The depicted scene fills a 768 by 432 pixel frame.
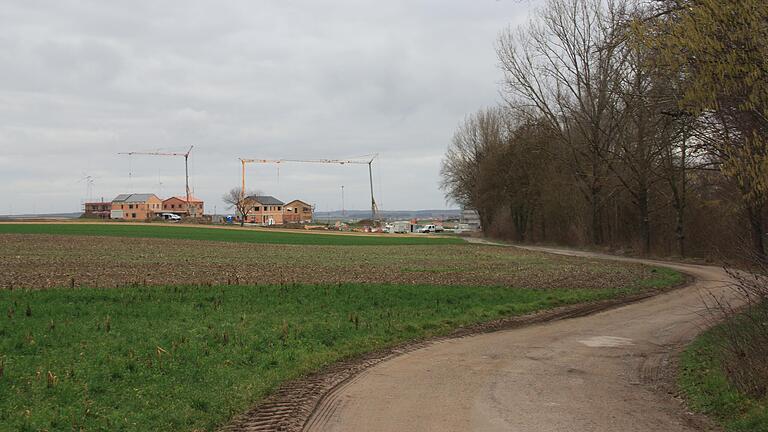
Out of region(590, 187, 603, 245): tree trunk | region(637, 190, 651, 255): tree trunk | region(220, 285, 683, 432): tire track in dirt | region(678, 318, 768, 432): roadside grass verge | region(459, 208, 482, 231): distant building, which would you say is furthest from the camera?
region(459, 208, 482, 231): distant building

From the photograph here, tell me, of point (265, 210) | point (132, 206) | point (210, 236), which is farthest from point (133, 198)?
point (210, 236)

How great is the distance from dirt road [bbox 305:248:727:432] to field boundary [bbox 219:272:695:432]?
0.56 feet

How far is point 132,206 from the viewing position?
179875mm

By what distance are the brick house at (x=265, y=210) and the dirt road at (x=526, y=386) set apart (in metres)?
170

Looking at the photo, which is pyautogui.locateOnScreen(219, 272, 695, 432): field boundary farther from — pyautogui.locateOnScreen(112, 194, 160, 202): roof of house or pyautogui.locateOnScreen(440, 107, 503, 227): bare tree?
pyautogui.locateOnScreen(112, 194, 160, 202): roof of house

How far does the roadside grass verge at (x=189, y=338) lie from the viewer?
347 inches

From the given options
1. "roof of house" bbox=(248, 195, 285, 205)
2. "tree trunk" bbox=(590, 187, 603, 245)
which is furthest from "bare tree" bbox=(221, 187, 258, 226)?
"tree trunk" bbox=(590, 187, 603, 245)

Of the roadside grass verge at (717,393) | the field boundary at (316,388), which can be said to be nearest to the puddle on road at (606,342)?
the roadside grass verge at (717,393)

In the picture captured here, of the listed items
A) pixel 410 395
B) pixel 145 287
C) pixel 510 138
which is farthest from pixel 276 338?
pixel 510 138

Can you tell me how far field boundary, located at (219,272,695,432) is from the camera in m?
8.44

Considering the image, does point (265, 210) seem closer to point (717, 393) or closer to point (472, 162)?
point (472, 162)

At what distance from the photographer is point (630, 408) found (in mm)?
8938

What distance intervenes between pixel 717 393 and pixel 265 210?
18510 cm

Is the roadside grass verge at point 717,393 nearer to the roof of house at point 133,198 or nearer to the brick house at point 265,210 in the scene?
the brick house at point 265,210
